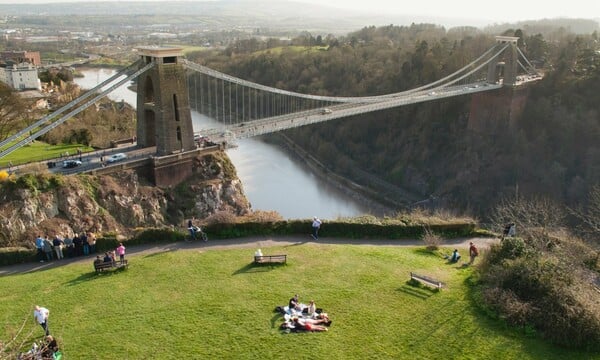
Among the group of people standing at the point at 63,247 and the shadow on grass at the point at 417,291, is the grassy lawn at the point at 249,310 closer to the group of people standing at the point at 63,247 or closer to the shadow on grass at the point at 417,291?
the shadow on grass at the point at 417,291

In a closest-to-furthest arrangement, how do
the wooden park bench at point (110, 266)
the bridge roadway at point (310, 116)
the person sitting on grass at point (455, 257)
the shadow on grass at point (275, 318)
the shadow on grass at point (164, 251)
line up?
the shadow on grass at point (275, 318) → the wooden park bench at point (110, 266) → the shadow on grass at point (164, 251) → the person sitting on grass at point (455, 257) → the bridge roadway at point (310, 116)

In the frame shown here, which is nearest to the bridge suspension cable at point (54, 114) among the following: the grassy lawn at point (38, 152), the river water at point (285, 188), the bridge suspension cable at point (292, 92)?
the grassy lawn at point (38, 152)

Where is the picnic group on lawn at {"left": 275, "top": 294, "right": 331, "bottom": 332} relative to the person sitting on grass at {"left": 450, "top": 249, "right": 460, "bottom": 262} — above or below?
above

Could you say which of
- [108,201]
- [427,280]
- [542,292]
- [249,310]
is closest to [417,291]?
[427,280]

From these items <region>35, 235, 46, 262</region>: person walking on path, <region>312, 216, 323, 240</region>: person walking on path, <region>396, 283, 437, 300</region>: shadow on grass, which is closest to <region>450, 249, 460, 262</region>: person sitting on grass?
<region>396, 283, 437, 300</region>: shadow on grass

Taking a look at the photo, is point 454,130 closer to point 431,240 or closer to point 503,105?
point 503,105

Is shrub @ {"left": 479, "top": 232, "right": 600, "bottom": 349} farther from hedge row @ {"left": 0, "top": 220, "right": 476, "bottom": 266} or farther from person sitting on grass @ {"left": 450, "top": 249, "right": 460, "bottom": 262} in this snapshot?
hedge row @ {"left": 0, "top": 220, "right": 476, "bottom": 266}

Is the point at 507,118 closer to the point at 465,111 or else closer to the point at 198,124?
the point at 465,111
